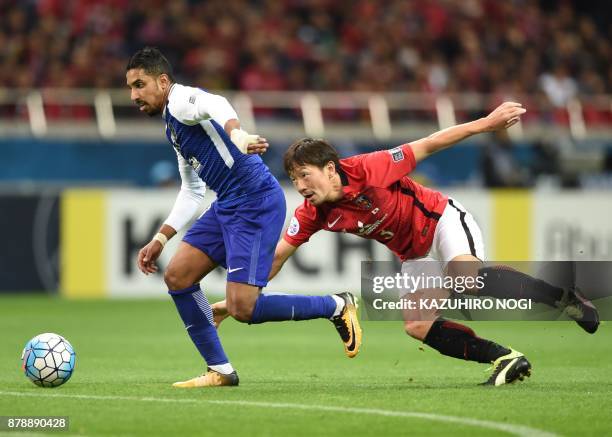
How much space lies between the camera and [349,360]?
32.8 ft

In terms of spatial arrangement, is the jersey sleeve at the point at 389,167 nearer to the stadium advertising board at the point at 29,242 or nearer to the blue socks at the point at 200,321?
the blue socks at the point at 200,321

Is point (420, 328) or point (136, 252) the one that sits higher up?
point (136, 252)

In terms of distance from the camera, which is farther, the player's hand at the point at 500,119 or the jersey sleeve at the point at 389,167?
the jersey sleeve at the point at 389,167

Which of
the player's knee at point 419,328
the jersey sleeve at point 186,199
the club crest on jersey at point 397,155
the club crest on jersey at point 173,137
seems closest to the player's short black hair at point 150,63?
the club crest on jersey at point 173,137

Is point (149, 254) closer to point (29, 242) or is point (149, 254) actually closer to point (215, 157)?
point (215, 157)

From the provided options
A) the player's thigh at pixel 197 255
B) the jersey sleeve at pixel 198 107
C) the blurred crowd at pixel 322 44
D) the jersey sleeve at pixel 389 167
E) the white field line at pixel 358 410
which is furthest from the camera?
the blurred crowd at pixel 322 44

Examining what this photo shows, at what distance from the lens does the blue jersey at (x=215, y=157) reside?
7.51 meters

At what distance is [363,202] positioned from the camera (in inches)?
296

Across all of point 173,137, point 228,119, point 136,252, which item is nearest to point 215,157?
point 173,137

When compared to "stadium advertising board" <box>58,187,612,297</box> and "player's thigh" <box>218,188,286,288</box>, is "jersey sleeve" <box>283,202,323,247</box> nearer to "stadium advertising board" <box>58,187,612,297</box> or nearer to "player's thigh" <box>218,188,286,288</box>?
"player's thigh" <box>218,188,286,288</box>

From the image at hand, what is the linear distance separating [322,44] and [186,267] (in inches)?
507

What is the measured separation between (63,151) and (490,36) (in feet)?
25.3

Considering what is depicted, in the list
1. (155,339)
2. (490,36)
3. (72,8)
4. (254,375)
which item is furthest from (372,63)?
(254,375)

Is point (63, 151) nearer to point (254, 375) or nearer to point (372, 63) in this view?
point (372, 63)
